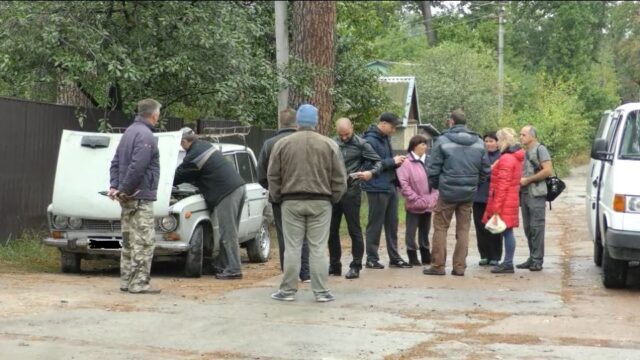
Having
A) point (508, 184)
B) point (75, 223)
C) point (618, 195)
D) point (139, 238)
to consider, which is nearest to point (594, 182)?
point (508, 184)

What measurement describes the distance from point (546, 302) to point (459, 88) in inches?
1464

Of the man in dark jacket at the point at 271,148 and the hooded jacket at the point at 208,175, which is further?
the hooded jacket at the point at 208,175

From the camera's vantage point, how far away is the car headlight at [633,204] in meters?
10.4

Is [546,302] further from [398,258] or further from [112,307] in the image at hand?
[112,307]

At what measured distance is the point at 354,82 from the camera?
76.3 ft

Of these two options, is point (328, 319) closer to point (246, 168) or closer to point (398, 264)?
point (398, 264)

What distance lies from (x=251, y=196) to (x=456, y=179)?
2.99 meters

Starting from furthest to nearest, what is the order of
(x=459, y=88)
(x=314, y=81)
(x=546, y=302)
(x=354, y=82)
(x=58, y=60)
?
(x=459, y=88) → (x=354, y=82) → (x=314, y=81) → (x=58, y=60) → (x=546, y=302)

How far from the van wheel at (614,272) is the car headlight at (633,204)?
63cm

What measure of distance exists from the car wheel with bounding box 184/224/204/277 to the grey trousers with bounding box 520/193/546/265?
13.1 feet

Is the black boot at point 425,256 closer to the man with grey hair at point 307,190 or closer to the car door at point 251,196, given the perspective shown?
the car door at point 251,196

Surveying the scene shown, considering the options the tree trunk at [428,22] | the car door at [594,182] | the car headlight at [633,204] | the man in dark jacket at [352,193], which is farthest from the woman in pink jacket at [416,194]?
the tree trunk at [428,22]

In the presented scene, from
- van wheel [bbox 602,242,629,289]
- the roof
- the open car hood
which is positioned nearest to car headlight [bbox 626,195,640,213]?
van wheel [bbox 602,242,629,289]

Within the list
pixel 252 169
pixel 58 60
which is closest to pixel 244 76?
pixel 252 169
